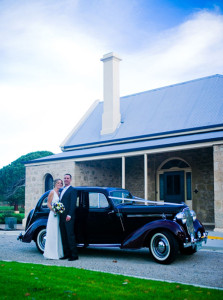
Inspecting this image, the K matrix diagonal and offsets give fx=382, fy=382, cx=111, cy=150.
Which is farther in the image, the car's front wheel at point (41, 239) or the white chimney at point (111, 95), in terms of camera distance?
the white chimney at point (111, 95)

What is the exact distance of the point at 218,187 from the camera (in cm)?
1429

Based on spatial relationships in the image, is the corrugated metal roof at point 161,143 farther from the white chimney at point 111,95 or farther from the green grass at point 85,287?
the green grass at point 85,287

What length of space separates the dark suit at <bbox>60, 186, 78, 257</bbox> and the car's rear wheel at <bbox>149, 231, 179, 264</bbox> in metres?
1.78

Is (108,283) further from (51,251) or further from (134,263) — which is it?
(51,251)

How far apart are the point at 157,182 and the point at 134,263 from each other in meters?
11.7

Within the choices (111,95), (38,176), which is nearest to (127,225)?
(38,176)

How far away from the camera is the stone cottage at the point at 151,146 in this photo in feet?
57.7

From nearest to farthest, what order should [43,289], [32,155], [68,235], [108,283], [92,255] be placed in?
[43,289], [108,283], [68,235], [92,255], [32,155]

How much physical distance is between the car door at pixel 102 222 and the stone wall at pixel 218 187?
259 inches

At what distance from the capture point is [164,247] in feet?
26.1

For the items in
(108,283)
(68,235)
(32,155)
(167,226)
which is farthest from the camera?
(32,155)

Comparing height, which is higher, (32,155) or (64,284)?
(32,155)

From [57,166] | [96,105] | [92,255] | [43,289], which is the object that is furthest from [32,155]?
[43,289]

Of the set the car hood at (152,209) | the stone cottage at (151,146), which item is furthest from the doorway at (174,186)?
the car hood at (152,209)
